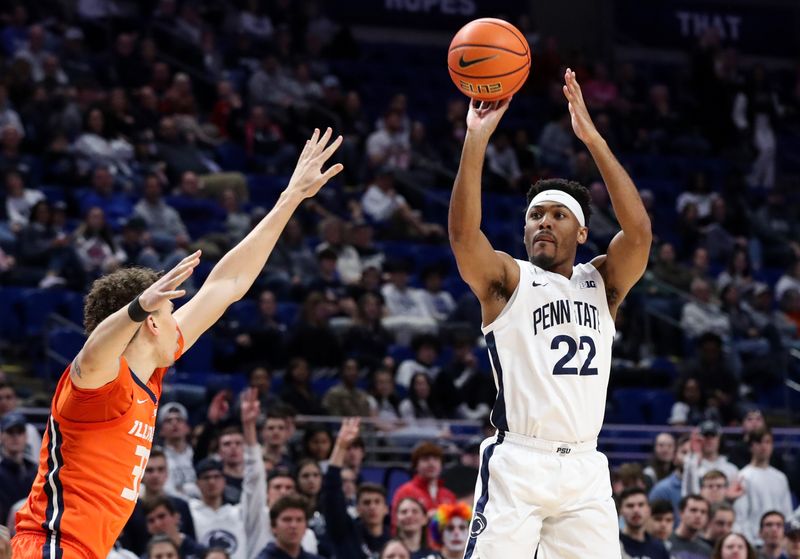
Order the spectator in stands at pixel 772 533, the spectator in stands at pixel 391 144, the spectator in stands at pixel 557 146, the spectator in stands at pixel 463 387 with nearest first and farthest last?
the spectator in stands at pixel 772 533
the spectator in stands at pixel 463 387
the spectator in stands at pixel 391 144
the spectator in stands at pixel 557 146

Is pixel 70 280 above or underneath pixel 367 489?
above

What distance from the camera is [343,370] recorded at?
13758mm

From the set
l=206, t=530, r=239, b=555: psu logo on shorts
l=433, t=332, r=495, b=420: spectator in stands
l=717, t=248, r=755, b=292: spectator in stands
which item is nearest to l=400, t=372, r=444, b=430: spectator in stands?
l=433, t=332, r=495, b=420: spectator in stands

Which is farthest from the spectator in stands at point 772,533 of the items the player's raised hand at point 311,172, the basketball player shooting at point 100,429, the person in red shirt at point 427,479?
the basketball player shooting at point 100,429

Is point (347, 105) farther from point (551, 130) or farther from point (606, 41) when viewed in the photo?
point (606, 41)

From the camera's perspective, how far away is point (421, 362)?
14.7 metres

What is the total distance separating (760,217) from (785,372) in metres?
4.26

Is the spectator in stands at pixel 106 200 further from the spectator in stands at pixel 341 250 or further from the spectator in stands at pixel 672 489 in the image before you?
the spectator in stands at pixel 672 489

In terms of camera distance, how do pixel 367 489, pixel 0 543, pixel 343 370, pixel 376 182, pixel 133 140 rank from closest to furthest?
1. pixel 0 543
2. pixel 367 489
3. pixel 343 370
4. pixel 133 140
5. pixel 376 182

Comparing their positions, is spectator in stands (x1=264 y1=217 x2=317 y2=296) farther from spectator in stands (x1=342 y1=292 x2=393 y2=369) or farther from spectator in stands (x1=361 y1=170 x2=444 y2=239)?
spectator in stands (x1=361 y1=170 x2=444 y2=239)

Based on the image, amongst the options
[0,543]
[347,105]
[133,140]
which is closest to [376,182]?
[347,105]

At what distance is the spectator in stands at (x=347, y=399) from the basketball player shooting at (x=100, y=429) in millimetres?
7574

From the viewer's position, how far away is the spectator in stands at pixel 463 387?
47.1ft

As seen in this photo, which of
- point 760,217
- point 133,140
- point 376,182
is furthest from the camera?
point 760,217
